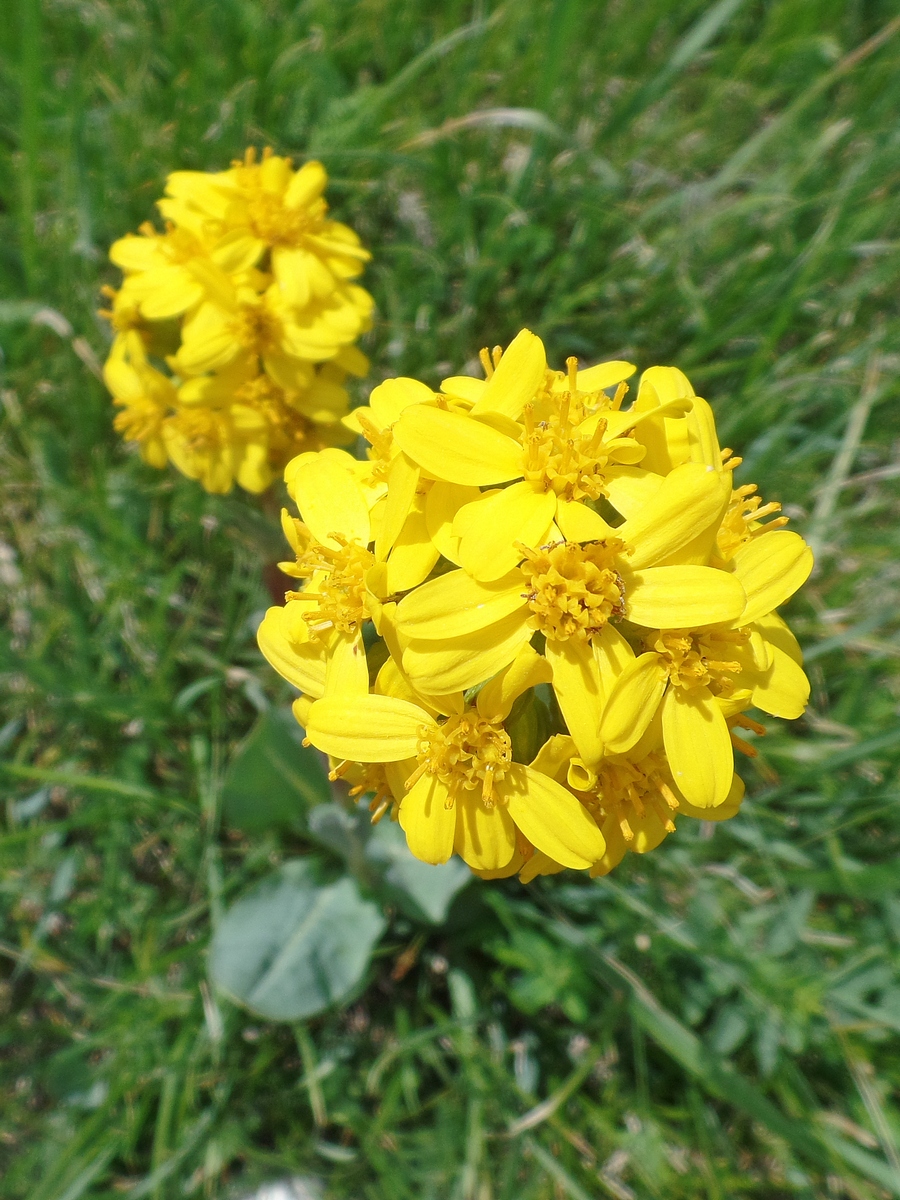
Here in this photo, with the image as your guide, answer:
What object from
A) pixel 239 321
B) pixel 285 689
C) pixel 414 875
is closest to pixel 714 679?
pixel 414 875

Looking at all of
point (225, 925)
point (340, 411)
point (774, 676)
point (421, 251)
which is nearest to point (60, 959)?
point (225, 925)

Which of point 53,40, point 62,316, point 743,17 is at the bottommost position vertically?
point 62,316

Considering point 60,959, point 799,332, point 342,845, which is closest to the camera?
point 342,845

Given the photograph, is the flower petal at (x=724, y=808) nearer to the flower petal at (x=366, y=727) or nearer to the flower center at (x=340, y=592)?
the flower petal at (x=366, y=727)

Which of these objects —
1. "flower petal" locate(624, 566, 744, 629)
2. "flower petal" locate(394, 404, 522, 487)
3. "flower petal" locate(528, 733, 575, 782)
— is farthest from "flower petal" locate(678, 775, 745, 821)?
"flower petal" locate(394, 404, 522, 487)

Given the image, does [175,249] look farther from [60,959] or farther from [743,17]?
[743,17]

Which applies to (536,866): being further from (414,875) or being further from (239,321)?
(239,321)

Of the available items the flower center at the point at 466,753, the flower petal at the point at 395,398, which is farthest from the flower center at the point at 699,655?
the flower petal at the point at 395,398

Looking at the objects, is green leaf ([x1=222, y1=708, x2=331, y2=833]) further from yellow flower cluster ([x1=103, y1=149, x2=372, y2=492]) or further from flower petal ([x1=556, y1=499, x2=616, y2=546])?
flower petal ([x1=556, y1=499, x2=616, y2=546])
